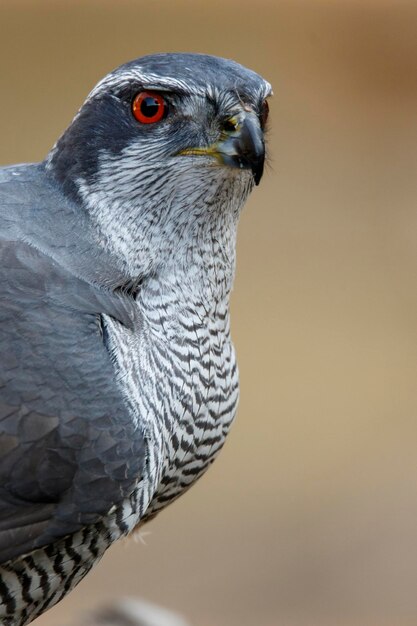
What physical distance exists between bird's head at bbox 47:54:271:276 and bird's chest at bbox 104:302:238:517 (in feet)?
0.66

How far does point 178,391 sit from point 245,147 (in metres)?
0.50

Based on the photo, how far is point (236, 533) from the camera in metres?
5.46

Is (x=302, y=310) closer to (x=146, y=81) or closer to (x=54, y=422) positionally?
(x=146, y=81)

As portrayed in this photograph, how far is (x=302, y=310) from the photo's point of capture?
6.16 metres

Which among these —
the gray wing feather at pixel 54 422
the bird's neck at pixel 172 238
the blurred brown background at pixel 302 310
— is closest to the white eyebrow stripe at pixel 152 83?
the bird's neck at pixel 172 238

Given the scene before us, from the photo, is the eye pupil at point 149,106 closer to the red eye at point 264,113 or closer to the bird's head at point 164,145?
the bird's head at point 164,145

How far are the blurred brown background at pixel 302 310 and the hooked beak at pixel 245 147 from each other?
285 centimetres

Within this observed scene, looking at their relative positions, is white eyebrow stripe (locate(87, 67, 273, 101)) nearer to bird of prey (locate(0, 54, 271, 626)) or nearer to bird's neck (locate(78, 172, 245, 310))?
bird of prey (locate(0, 54, 271, 626))

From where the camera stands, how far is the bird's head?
246 centimetres

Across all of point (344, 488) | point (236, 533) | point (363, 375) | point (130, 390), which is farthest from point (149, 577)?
point (130, 390)

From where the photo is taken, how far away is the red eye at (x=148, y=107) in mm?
2490

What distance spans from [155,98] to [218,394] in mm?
626

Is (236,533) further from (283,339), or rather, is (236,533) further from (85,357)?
(85,357)

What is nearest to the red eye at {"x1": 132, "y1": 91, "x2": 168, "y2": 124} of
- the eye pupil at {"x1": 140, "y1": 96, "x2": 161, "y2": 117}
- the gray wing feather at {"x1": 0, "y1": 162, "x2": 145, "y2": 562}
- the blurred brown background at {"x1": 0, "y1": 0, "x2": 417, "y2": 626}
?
the eye pupil at {"x1": 140, "y1": 96, "x2": 161, "y2": 117}
